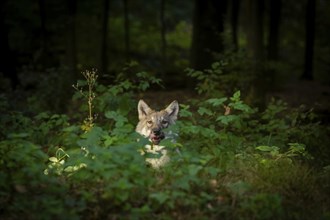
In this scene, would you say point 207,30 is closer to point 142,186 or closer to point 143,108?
point 143,108

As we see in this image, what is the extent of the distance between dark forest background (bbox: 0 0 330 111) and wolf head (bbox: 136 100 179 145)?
13.4 feet

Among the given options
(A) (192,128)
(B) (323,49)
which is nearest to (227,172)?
(A) (192,128)

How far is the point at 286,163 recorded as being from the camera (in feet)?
23.6

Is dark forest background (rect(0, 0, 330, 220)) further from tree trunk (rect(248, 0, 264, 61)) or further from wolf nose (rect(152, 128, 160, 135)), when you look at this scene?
wolf nose (rect(152, 128, 160, 135))

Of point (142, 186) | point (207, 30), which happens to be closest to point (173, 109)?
point (142, 186)

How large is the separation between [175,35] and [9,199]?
1054 inches

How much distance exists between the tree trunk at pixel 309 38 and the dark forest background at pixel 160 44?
0.18 feet

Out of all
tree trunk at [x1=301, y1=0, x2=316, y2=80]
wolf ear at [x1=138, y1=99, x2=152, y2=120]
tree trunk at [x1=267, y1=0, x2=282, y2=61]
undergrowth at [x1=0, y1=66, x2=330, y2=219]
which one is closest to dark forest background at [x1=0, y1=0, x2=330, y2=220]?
undergrowth at [x1=0, y1=66, x2=330, y2=219]

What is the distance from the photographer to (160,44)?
28812 mm

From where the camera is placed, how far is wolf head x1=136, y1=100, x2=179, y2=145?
7.54m

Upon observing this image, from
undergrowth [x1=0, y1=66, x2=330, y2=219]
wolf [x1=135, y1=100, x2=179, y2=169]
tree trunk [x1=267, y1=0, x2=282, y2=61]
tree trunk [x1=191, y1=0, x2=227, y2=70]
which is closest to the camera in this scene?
undergrowth [x1=0, y1=66, x2=330, y2=219]

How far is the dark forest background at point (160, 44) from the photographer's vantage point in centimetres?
1375

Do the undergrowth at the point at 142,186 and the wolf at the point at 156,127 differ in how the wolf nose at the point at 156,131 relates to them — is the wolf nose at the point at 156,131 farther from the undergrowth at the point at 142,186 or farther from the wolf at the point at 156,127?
the undergrowth at the point at 142,186

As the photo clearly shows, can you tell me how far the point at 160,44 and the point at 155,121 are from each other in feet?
70.2
